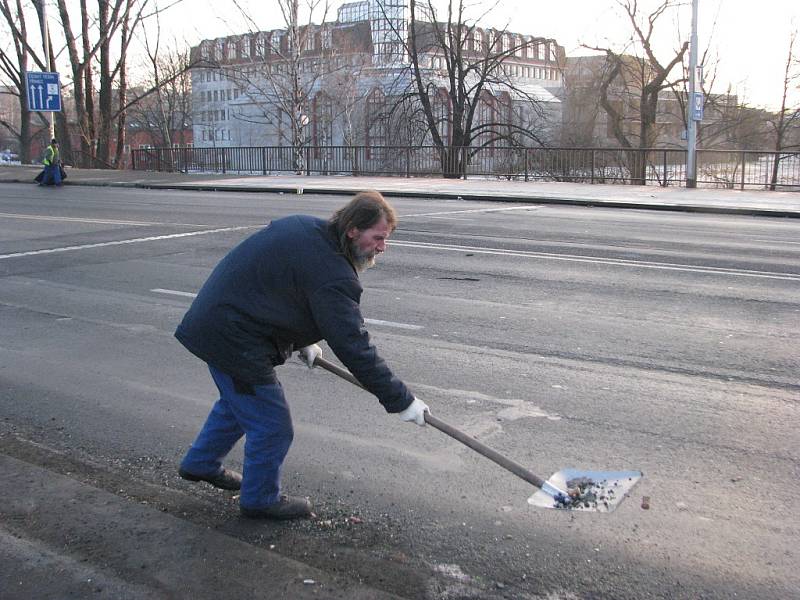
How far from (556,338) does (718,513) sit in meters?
3.17

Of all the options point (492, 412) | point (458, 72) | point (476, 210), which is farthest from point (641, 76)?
point (492, 412)

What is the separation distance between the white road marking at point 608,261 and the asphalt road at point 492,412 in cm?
8

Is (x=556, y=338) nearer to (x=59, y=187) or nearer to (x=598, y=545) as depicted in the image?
(x=598, y=545)

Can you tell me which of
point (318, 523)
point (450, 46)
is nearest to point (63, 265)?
point (318, 523)

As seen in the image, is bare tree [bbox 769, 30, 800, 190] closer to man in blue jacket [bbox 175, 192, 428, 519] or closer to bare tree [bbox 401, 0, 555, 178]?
bare tree [bbox 401, 0, 555, 178]

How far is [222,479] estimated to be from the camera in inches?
156

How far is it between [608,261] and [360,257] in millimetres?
8004

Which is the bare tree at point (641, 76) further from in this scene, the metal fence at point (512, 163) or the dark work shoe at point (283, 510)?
the dark work shoe at point (283, 510)

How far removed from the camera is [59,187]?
85.0ft

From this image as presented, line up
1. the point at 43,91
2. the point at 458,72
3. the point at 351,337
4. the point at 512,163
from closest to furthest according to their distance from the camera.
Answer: the point at 351,337 → the point at 512,163 → the point at 43,91 → the point at 458,72

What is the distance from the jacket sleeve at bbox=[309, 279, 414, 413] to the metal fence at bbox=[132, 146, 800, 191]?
74.8 ft

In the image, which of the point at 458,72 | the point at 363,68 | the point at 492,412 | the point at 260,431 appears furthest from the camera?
the point at 363,68

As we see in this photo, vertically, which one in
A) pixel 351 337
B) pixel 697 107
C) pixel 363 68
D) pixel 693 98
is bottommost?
pixel 351 337

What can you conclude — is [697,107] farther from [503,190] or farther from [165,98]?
[165,98]
